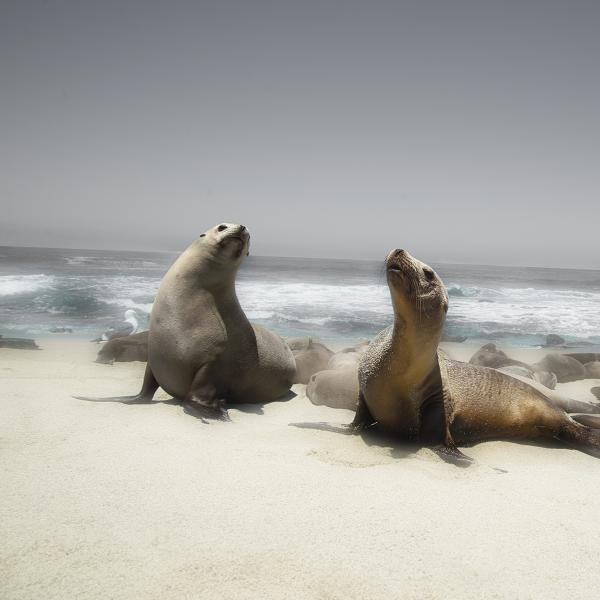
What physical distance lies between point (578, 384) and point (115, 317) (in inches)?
499

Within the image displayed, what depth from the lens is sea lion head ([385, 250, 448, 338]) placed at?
3.44 metres

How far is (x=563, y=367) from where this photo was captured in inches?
326

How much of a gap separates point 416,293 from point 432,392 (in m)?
0.89

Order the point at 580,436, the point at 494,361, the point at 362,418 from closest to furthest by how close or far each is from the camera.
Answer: the point at 362,418
the point at 580,436
the point at 494,361

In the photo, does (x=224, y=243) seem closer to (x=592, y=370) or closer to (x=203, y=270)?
(x=203, y=270)

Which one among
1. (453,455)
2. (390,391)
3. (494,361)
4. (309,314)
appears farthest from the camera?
(309,314)

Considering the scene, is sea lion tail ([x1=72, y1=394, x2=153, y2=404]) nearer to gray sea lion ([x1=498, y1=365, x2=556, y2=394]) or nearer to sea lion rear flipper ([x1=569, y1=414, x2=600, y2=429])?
sea lion rear flipper ([x1=569, y1=414, x2=600, y2=429])

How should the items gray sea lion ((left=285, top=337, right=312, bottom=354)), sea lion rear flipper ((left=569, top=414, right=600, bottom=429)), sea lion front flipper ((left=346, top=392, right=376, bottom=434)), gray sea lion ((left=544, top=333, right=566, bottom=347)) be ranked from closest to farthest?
1. sea lion front flipper ((left=346, top=392, right=376, bottom=434))
2. sea lion rear flipper ((left=569, top=414, right=600, bottom=429))
3. gray sea lion ((left=285, top=337, right=312, bottom=354))
4. gray sea lion ((left=544, top=333, right=566, bottom=347))

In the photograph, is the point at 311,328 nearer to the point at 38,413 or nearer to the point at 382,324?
the point at 382,324

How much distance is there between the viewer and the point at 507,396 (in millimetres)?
4391

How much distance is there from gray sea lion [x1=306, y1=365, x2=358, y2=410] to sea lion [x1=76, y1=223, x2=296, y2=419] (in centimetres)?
70

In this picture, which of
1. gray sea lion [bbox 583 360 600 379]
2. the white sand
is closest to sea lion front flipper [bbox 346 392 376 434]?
the white sand

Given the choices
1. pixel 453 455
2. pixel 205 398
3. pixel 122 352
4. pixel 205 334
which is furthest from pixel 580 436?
pixel 122 352

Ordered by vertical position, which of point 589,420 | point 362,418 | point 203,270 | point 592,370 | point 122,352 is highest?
point 203,270
